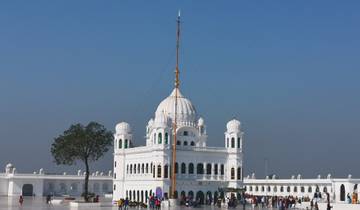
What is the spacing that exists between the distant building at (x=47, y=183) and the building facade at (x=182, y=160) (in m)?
23.8

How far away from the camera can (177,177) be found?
74.8m

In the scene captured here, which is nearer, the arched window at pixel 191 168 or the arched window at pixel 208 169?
the arched window at pixel 191 168

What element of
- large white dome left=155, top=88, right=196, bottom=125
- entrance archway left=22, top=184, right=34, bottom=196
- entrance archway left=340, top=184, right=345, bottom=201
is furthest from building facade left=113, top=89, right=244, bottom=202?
entrance archway left=22, top=184, right=34, bottom=196

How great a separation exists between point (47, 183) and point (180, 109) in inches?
1484

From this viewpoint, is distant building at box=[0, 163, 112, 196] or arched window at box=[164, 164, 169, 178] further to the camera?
distant building at box=[0, 163, 112, 196]

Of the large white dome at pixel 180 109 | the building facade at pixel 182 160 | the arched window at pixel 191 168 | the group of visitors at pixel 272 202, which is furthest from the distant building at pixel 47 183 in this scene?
the group of visitors at pixel 272 202

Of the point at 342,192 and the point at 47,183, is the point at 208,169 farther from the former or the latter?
the point at 47,183

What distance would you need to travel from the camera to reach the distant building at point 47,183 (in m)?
102

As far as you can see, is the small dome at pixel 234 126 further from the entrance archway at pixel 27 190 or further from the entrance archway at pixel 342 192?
the entrance archway at pixel 27 190

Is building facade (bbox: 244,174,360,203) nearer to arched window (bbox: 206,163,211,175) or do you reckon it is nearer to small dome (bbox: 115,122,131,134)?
arched window (bbox: 206,163,211,175)

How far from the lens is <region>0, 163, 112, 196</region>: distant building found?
101688mm

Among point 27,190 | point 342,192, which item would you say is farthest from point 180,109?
point 27,190

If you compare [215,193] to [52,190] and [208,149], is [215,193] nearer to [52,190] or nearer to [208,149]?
[208,149]

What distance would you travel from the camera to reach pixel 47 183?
360ft
